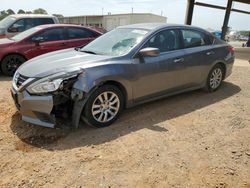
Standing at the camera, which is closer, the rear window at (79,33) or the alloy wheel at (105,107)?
the alloy wheel at (105,107)

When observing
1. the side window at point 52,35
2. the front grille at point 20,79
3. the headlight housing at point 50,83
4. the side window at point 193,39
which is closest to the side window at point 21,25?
the side window at point 52,35

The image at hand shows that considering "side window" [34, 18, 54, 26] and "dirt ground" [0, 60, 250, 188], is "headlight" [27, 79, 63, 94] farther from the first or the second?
"side window" [34, 18, 54, 26]

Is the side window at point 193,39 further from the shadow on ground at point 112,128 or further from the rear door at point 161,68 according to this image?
the shadow on ground at point 112,128

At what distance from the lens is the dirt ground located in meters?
2.98

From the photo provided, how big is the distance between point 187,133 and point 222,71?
2772 millimetres

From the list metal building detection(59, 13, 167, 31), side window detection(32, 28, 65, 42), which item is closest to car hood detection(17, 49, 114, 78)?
side window detection(32, 28, 65, 42)

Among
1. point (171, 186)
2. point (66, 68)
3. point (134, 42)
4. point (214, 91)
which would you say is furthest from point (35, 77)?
point (214, 91)

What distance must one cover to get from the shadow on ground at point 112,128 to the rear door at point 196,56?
494 millimetres

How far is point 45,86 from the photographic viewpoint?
372cm

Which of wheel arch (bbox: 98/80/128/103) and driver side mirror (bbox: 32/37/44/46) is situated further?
driver side mirror (bbox: 32/37/44/46)

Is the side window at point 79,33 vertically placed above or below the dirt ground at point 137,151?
above

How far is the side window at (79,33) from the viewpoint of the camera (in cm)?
820

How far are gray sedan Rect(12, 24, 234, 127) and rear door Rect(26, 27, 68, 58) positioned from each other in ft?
9.59

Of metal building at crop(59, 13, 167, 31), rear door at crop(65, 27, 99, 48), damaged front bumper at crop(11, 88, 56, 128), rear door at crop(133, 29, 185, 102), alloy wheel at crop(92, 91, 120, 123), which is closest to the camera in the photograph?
damaged front bumper at crop(11, 88, 56, 128)
